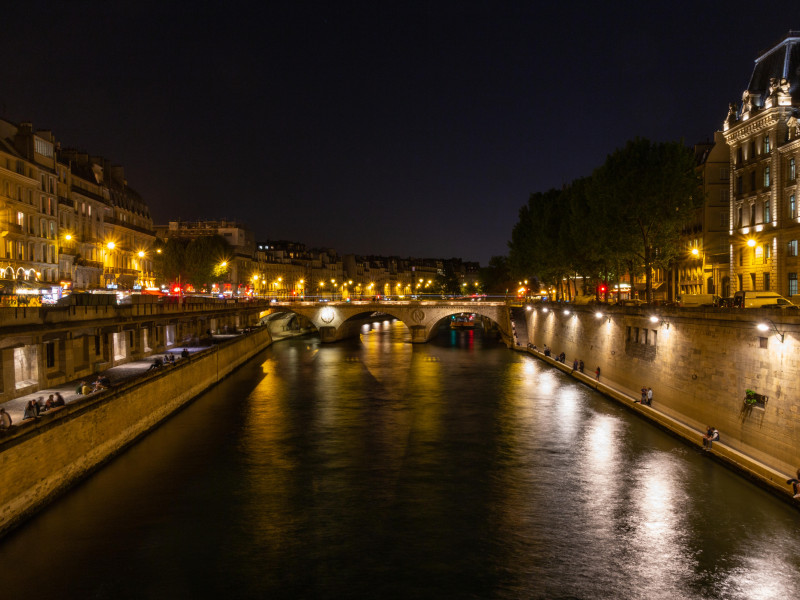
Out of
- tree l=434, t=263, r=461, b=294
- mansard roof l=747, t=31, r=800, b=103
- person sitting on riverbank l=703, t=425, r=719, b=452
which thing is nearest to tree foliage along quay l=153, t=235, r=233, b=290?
mansard roof l=747, t=31, r=800, b=103

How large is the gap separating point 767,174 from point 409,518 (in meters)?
34.6

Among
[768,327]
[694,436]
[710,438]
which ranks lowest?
[694,436]

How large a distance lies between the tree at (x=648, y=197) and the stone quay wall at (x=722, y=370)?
536cm

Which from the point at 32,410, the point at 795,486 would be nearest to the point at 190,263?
the point at 32,410

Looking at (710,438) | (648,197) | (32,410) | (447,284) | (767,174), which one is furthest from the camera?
(447,284)

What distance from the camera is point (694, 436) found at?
29016 mm

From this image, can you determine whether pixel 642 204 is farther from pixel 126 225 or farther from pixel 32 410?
pixel 126 225

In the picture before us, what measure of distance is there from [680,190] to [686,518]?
2880 centimetres

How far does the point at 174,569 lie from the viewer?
1881 centimetres

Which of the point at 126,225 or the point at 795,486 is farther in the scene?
the point at 126,225

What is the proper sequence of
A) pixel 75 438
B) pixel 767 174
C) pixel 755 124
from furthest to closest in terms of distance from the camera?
pixel 755 124 < pixel 767 174 < pixel 75 438

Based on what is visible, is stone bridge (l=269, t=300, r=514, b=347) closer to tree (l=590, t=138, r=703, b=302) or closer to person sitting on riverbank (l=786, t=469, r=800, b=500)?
tree (l=590, t=138, r=703, b=302)

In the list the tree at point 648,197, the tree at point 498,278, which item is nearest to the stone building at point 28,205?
the tree at point 648,197

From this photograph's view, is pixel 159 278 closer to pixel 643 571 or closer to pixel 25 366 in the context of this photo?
pixel 25 366
